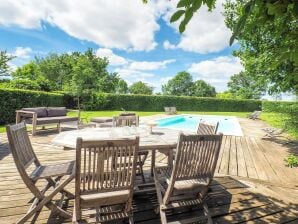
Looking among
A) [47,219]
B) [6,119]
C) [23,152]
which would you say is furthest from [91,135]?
[6,119]

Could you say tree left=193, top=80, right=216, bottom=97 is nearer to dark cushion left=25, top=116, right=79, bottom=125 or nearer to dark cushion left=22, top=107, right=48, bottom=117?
dark cushion left=25, top=116, right=79, bottom=125

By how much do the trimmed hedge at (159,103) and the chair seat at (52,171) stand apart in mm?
15644

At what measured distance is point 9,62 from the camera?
15.6 metres

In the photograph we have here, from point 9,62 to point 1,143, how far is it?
11.0m

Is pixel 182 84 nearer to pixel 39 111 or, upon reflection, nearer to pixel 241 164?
pixel 39 111

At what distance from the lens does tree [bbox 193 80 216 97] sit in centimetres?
6875

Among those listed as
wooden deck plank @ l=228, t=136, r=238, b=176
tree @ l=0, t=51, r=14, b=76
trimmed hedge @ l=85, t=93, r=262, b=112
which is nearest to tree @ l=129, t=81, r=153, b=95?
trimmed hedge @ l=85, t=93, r=262, b=112

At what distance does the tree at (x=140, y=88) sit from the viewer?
7634 cm

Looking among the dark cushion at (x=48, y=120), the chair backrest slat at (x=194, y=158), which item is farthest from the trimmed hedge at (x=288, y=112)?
the dark cushion at (x=48, y=120)

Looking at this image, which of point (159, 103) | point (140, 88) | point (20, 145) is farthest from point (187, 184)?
point (140, 88)

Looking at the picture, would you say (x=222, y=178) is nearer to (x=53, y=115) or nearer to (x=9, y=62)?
(x=53, y=115)

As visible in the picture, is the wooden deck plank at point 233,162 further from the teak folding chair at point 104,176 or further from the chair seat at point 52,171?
the chair seat at point 52,171

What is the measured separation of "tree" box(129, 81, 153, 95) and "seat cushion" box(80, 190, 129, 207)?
7381 cm

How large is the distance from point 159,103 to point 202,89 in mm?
46196
